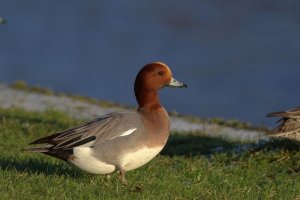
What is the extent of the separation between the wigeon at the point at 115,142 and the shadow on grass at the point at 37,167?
0.59m

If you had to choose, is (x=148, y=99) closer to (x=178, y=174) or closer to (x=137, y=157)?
(x=137, y=157)

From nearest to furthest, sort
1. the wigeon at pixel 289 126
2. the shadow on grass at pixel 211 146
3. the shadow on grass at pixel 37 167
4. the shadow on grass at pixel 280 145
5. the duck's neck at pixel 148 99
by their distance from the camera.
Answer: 1. the duck's neck at pixel 148 99
2. the shadow on grass at pixel 37 167
3. the wigeon at pixel 289 126
4. the shadow on grass at pixel 280 145
5. the shadow on grass at pixel 211 146

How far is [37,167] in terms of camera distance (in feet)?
26.8

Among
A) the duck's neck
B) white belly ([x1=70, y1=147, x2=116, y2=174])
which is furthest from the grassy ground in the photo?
the duck's neck

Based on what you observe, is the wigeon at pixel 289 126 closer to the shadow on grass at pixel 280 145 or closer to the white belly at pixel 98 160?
the shadow on grass at pixel 280 145

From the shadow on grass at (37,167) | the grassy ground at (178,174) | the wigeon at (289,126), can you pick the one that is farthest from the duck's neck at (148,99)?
the wigeon at (289,126)

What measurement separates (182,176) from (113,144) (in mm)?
1542

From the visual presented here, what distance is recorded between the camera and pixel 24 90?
61.6ft

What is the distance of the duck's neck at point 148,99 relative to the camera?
24.6 ft

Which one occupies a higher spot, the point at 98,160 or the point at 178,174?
the point at 98,160

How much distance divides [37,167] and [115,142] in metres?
1.42

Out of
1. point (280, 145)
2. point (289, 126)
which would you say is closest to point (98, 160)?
point (289, 126)

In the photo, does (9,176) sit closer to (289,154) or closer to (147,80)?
(147,80)

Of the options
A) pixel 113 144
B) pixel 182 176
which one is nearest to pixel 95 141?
pixel 113 144
